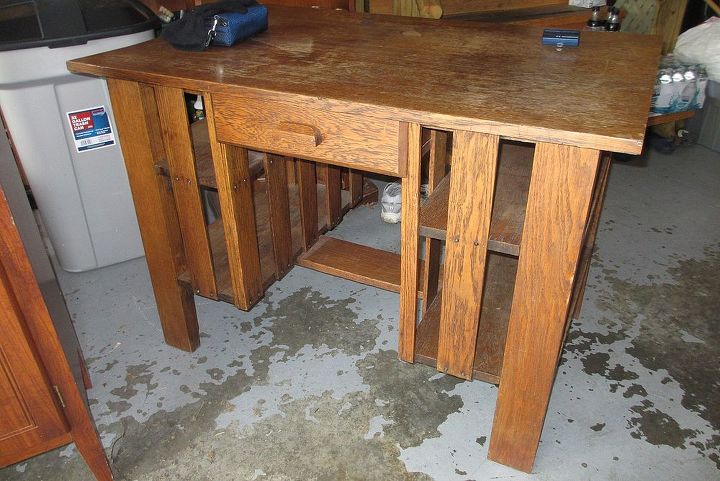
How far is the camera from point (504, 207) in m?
1.47

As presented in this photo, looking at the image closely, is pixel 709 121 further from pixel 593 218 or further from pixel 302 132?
pixel 302 132

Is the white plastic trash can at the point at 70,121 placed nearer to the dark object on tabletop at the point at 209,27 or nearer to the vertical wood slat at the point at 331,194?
the dark object on tabletop at the point at 209,27

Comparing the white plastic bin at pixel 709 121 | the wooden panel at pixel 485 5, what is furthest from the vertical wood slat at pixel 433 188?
the white plastic bin at pixel 709 121

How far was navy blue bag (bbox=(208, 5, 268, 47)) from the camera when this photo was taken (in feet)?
Result: 5.59

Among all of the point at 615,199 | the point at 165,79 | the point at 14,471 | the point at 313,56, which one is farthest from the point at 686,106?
the point at 14,471

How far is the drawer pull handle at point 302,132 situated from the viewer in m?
1.37

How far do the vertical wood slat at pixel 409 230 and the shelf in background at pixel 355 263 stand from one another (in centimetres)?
42

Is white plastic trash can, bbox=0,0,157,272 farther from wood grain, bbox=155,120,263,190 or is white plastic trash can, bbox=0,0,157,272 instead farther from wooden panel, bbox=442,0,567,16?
wooden panel, bbox=442,0,567,16

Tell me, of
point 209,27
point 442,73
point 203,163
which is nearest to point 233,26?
point 209,27

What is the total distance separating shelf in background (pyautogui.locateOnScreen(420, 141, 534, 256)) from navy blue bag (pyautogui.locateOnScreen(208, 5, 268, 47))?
0.74 meters

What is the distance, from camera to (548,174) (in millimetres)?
1161

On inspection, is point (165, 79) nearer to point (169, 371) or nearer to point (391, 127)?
point (391, 127)

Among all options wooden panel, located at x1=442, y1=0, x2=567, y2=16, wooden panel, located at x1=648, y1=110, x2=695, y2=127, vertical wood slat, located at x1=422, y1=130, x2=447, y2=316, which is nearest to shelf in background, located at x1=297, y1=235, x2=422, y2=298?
vertical wood slat, located at x1=422, y1=130, x2=447, y2=316

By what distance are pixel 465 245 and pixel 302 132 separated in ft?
1.50
